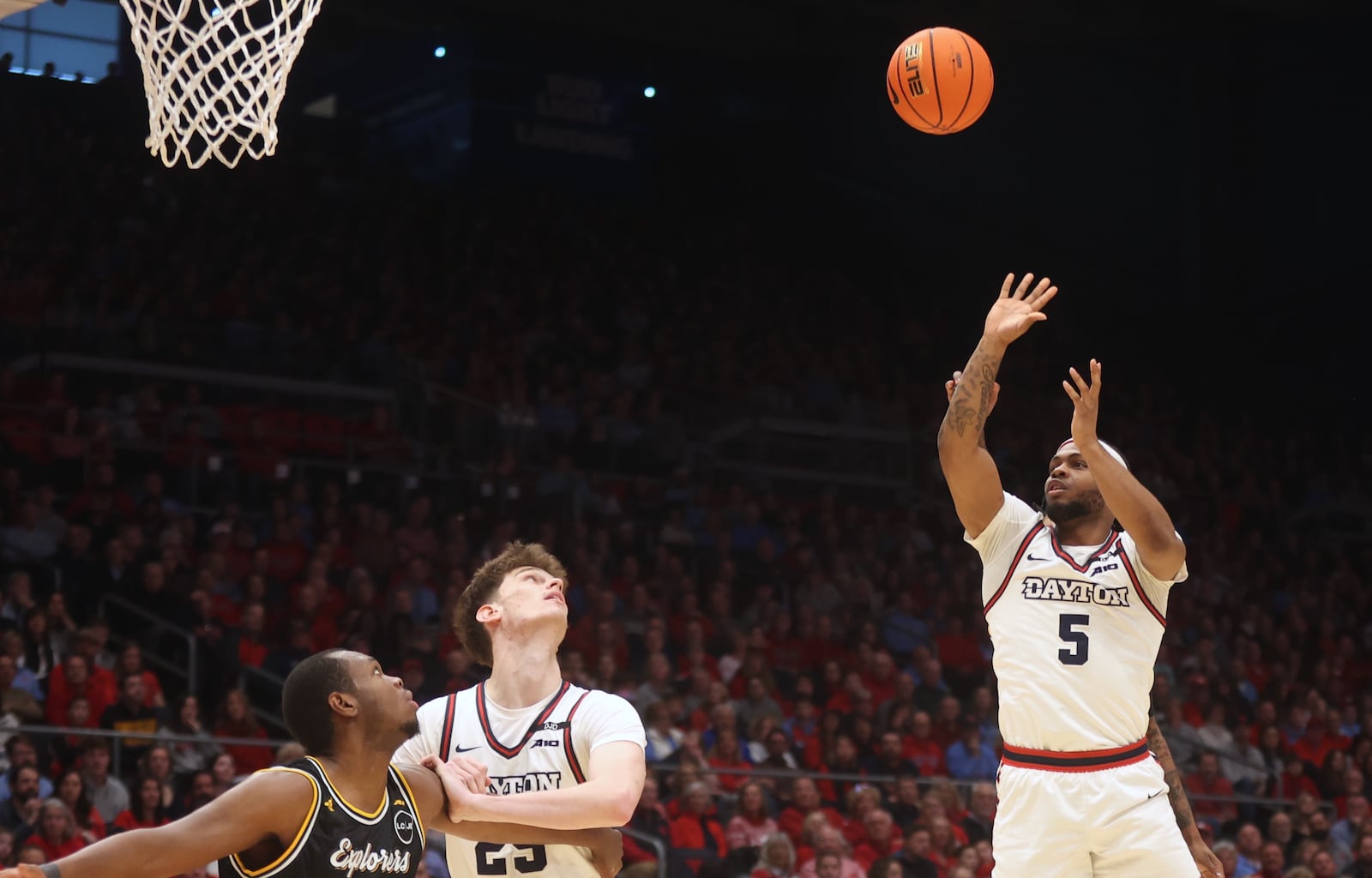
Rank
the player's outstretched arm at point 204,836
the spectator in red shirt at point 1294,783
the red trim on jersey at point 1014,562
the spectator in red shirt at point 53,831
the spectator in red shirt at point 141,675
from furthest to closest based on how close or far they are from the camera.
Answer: the spectator in red shirt at point 1294,783, the spectator in red shirt at point 141,675, the spectator in red shirt at point 53,831, the red trim on jersey at point 1014,562, the player's outstretched arm at point 204,836

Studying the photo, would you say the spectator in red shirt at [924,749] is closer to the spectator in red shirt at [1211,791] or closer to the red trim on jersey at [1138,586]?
the spectator in red shirt at [1211,791]

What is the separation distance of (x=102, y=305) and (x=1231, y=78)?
1395cm

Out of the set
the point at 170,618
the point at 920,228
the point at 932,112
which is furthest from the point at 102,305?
the point at 920,228

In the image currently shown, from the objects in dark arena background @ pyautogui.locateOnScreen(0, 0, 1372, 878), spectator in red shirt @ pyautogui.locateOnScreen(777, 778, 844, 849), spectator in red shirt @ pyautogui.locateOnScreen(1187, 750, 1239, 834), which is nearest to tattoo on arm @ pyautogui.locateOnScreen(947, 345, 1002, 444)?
dark arena background @ pyautogui.locateOnScreen(0, 0, 1372, 878)

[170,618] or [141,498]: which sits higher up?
[141,498]

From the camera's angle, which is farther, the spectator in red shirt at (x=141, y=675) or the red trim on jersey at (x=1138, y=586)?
the spectator in red shirt at (x=141, y=675)

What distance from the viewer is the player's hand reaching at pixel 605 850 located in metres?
4.81

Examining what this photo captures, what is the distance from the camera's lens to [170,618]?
1134cm

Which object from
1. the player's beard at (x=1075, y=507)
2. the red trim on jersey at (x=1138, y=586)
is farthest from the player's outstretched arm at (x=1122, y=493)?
the player's beard at (x=1075, y=507)

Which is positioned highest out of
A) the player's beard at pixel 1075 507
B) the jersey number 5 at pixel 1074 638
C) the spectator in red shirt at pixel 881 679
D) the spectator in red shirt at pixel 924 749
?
the player's beard at pixel 1075 507

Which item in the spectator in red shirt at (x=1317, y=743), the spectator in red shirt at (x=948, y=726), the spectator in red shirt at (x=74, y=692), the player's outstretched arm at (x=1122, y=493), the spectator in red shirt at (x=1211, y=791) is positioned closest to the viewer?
the player's outstretched arm at (x=1122, y=493)

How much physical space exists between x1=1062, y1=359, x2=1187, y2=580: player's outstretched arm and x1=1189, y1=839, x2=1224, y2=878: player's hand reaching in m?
0.93

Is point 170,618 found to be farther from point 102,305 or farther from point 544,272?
point 544,272

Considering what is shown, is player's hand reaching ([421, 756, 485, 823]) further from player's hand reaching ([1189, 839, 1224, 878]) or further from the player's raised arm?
player's hand reaching ([1189, 839, 1224, 878])
